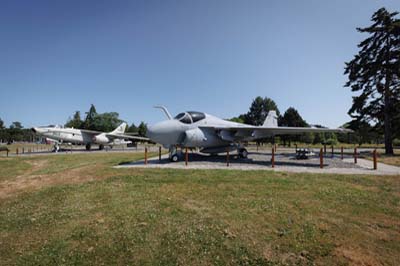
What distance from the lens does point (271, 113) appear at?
2195 centimetres

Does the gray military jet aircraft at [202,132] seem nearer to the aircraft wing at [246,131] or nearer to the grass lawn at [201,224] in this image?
the aircraft wing at [246,131]

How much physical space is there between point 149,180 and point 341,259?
6.00 m

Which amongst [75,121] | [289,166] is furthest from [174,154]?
[75,121]

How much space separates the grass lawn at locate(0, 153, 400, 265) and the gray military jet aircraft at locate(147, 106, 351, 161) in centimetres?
506

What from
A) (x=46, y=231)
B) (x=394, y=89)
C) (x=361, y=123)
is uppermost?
(x=394, y=89)

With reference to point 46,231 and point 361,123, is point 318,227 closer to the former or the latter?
point 46,231

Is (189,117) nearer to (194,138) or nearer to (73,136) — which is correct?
(194,138)

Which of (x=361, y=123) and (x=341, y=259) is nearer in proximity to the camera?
(x=341, y=259)

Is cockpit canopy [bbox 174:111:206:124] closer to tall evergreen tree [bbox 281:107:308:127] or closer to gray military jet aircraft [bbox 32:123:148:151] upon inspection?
gray military jet aircraft [bbox 32:123:148:151]

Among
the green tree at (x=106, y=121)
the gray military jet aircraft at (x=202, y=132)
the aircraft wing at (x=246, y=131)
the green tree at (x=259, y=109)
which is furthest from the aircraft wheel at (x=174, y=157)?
Result: the green tree at (x=106, y=121)

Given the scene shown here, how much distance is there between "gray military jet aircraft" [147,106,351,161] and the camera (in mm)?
11836

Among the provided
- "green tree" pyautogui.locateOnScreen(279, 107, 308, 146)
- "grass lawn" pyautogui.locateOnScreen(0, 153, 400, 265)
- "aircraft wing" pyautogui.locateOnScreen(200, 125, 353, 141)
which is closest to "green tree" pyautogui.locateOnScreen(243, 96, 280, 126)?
"green tree" pyautogui.locateOnScreen(279, 107, 308, 146)

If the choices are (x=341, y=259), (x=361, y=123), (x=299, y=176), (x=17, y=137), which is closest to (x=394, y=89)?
(x=361, y=123)

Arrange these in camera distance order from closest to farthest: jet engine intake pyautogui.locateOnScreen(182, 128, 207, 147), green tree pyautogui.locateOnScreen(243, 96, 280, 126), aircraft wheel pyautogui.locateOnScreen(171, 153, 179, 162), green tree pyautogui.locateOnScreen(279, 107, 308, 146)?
jet engine intake pyautogui.locateOnScreen(182, 128, 207, 147) → aircraft wheel pyautogui.locateOnScreen(171, 153, 179, 162) → green tree pyautogui.locateOnScreen(279, 107, 308, 146) → green tree pyautogui.locateOnScreen(243, 96, 280, 126)
